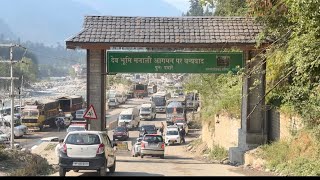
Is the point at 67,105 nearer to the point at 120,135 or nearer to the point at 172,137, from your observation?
the point at 120,135

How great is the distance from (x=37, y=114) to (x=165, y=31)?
45.8 m

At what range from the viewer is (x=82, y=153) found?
1616cm

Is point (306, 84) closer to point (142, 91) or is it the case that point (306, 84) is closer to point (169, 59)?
point (169, 59)

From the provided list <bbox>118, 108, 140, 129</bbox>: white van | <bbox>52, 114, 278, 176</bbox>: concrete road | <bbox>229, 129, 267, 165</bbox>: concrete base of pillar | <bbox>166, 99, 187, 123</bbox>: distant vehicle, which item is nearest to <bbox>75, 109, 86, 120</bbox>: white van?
<bbox>118, 108, 140, 129</bbox>: white van

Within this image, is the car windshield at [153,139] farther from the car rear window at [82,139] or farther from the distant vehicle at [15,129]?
the distant vehicle at [15,129]

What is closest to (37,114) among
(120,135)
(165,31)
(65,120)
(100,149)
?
(65,120)

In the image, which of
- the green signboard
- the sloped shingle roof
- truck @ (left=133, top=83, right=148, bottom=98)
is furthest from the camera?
truck @ (left=133, top=83, right=148, bottom=98)

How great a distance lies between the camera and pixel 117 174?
1820 centimetres

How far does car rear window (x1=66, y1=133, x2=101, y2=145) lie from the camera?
53.7 feet

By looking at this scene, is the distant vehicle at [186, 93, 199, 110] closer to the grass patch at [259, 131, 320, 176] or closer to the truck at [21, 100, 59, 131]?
the truck at [21, 100, 59, 131]

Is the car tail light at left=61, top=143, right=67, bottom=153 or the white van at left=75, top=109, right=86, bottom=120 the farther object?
the white van at left=75, top=109, right=86, bottom=120

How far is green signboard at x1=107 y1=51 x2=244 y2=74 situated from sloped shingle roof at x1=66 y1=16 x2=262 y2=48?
0.67 meters

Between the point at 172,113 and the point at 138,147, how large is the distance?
1631 inches

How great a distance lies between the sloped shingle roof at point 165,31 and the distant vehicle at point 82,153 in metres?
8.52
